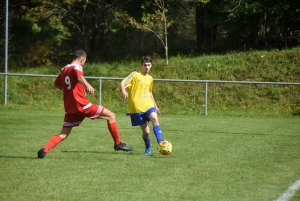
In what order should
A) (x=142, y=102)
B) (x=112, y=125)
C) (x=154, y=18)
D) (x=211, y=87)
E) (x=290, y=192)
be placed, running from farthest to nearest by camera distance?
(x=154, y=18), (x=211, y=87), (x=142, y=102), (x=112, y=125), (x=290, y=192)

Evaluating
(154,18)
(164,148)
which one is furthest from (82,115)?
(154,18)

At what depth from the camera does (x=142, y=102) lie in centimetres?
1055

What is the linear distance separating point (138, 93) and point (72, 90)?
4.40 feet

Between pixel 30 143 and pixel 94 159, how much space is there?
2.68 m

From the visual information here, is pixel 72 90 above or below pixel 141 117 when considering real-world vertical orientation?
above

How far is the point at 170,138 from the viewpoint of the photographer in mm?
13484

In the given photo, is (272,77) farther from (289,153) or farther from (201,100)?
(289,153)

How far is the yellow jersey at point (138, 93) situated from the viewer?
34.6ft

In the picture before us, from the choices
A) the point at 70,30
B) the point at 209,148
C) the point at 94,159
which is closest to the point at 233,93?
the point at 209,148

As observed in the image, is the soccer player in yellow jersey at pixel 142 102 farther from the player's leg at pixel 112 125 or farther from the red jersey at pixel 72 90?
the red jersey at pixel 72 90

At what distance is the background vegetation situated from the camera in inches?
875

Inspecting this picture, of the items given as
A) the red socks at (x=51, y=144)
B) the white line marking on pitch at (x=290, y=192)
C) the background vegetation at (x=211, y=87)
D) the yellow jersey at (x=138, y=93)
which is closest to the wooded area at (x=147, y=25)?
the background vegetation at (x=211, y=87)

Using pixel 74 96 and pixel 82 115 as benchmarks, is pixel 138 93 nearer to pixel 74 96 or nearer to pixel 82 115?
pixel 82 115

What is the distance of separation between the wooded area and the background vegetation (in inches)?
74.1
